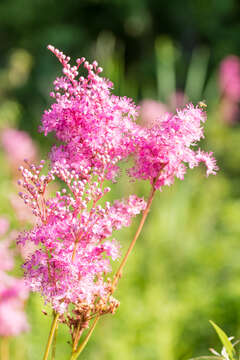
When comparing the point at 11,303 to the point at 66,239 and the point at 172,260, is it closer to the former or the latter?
the point at 66,239

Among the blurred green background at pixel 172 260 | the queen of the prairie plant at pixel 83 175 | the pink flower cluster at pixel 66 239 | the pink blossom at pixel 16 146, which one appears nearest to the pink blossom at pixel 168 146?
the queen of the prairie plant at pixel 83 175

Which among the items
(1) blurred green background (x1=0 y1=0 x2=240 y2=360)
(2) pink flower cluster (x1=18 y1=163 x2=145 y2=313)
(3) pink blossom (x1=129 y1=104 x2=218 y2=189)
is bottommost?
(2) pink flower cluster (x1=18 y1=163 x2=145 y2=313)

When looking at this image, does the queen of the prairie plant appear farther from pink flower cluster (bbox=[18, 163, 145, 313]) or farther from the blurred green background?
the blurred green background

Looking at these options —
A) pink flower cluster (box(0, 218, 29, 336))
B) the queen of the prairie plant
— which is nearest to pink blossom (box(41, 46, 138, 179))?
the queen of the prairie plant

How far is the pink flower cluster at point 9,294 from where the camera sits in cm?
201

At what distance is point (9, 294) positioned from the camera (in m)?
2.10

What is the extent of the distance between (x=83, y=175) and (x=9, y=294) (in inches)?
45.5

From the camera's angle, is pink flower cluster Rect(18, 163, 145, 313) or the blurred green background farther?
the blurred green background

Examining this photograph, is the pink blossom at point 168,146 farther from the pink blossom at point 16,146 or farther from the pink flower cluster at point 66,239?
the pink blossom at point 16,146

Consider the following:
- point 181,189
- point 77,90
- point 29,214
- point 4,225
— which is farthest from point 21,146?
point 77,90

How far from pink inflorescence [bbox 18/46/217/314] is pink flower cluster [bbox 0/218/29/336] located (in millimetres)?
899

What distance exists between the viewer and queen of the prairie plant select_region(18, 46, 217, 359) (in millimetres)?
1077

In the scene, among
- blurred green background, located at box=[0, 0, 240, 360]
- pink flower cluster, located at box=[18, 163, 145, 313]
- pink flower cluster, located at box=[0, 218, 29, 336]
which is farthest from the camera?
blurred green background, located at box=[0, 0, 240, 360]

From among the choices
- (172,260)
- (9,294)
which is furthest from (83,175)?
(172,260)
